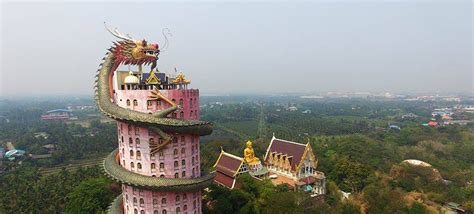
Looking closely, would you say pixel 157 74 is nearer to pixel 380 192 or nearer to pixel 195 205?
pixel 195 205

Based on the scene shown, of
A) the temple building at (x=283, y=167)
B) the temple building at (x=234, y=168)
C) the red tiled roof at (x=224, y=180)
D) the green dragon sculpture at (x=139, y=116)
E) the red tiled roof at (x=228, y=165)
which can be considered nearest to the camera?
the green dragon sculpture at (x=139, y=116)

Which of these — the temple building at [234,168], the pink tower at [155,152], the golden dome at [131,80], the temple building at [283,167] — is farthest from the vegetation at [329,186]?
the golden dome at [131,80]

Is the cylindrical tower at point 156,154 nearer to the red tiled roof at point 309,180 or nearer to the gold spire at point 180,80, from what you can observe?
the gold spire at point 180,80

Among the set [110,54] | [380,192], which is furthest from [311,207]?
[110,54]

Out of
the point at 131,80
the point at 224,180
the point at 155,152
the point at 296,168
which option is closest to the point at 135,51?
the point at 131,80

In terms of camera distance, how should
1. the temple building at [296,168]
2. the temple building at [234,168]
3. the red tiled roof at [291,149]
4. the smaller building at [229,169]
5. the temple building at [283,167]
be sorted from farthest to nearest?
the red tiled roof at [291,149]
the temple building at [296,168]
the temple building at [283,167]
the temple building at [234,168]
the smaller building at [229,169]

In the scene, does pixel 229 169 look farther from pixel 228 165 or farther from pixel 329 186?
pixel 329 186
